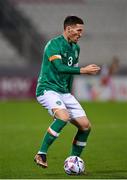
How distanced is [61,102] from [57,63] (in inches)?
20.5

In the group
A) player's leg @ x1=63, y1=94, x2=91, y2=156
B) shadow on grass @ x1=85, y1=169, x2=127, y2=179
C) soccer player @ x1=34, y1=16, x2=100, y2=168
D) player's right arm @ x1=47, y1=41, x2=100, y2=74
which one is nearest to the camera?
shadow on grass @ x1=85, y1=169, x2=127, y2=179

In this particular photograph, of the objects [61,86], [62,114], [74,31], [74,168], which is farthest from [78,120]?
[74,31]

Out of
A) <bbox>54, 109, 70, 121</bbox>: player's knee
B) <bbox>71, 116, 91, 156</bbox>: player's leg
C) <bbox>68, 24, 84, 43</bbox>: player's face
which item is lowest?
<bbox>71, 116, 91, 156</bbox>: player's leg

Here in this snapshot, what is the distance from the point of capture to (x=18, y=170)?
8.85 metres

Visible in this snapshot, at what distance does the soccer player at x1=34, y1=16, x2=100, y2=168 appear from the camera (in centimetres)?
879

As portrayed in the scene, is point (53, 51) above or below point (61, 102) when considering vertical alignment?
above

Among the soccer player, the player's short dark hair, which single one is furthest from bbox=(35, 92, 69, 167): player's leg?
the player's short dark hair

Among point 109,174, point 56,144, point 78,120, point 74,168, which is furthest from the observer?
point 56,144

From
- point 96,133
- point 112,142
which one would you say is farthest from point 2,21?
Answer: point 112,142

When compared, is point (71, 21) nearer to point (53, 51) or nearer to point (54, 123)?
point (53, 51)

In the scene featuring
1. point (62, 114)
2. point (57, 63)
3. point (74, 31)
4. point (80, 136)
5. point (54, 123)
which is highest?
point (74, 31)

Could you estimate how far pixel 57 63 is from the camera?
871 cm

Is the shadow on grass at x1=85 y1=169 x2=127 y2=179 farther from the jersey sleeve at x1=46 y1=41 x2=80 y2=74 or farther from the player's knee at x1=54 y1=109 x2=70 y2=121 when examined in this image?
the jersey sleeve at x1=46 y1=41 x2=80 y2=74

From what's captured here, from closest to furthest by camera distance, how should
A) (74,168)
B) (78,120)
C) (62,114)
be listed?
(74,168), (62,114), (78,120)
